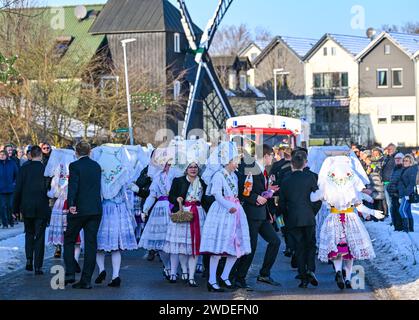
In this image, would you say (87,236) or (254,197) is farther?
(254,197)

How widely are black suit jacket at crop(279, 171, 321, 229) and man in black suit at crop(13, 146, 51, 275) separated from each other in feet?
13.3

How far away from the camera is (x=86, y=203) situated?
12930mm

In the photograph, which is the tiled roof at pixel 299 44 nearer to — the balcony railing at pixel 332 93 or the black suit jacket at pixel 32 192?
the balcony railing at pixel 332 93

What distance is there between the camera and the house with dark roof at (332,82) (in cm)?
7588

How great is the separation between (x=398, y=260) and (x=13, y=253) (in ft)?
23.0

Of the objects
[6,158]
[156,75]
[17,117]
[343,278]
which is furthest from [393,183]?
[156,75]

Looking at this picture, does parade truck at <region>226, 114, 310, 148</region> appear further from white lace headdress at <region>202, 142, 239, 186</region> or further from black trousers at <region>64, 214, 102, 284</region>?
black trousers at <region>64, 214, 102, 284</region>

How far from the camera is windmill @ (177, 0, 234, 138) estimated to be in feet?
177

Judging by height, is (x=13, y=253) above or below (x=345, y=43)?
below

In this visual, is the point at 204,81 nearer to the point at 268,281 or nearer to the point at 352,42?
the point at 352,42

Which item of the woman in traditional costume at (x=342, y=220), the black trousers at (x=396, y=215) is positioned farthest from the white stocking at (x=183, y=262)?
the black trousers at (x=396, y=215)

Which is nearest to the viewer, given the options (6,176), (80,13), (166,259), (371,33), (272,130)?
(166,259)

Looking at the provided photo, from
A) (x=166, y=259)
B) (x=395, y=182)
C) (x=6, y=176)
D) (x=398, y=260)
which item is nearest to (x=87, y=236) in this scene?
(x=166, y=259)

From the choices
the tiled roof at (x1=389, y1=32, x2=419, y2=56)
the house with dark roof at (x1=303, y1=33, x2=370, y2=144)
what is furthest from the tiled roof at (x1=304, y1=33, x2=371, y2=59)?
the tiled roof at (x1=389, y1=32, x2=419, y2=56)
